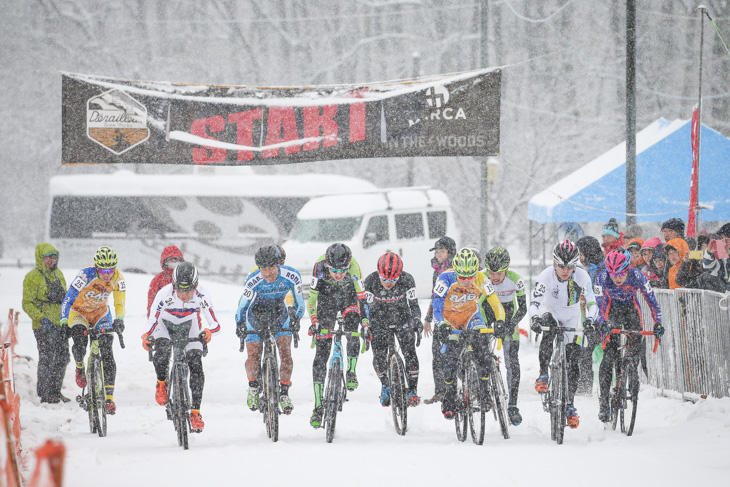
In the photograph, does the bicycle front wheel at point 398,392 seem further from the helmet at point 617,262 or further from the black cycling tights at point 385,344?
the helmet at point 617,262

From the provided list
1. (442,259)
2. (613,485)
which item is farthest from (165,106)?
(613,485)

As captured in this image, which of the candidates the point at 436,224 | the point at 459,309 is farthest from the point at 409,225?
the point at 459,309

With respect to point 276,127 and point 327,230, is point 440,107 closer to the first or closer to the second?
point 276,127

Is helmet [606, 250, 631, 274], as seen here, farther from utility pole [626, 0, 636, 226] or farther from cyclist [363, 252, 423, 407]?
utility pole [626, 0, 636, 226]

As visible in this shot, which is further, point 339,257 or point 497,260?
point 497,260

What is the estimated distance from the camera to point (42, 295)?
10.9 metres

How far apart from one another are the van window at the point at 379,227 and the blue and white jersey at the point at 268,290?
12.9 meters

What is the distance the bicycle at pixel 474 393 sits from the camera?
8016 mm

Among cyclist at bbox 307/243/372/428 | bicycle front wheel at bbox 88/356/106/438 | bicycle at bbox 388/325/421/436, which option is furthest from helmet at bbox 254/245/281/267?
bicycle front wheel at bbox 88/356/106/438

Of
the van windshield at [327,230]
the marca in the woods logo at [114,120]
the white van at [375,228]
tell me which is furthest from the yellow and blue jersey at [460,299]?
the van windshield at [327,230]

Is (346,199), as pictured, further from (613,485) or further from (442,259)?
(613,485)

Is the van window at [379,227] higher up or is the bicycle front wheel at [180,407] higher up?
the van window at [379,227]

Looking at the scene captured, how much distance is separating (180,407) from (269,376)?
912mm

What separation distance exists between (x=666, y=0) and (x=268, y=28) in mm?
20925
